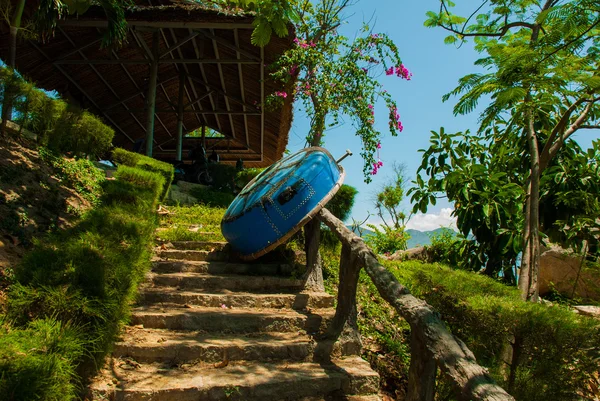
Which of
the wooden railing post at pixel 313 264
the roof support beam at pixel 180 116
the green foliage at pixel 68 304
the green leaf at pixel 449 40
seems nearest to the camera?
the green foliage at pixel 68 304

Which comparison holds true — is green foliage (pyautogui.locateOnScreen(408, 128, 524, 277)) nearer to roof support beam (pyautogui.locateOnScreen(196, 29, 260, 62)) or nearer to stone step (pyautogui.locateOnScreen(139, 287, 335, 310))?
stone step (pyautogui.locateOnScreen(139, 287, 335, 310))

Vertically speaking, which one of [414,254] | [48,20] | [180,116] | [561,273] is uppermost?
[180,116]

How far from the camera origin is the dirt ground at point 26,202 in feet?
12.6

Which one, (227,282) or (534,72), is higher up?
(534,72)

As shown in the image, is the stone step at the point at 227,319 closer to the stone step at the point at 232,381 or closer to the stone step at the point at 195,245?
the stone step at the point at 232,381

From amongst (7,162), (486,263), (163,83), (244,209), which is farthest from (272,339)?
(163,83)

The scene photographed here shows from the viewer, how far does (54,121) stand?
619 centimetres

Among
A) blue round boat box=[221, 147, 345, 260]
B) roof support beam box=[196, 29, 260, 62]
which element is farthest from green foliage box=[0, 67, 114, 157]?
roof support beam box=[196, 29, 260, 62]

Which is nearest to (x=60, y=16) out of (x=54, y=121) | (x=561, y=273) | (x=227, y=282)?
(x=54, y=121)

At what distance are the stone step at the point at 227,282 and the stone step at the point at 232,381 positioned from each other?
1.33 meters

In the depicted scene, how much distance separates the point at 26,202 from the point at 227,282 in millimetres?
2473

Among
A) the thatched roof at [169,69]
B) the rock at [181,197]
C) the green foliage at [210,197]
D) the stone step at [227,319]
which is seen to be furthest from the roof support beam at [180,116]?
the stone step at [227,319]

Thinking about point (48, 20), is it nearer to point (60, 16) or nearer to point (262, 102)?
point (60, 16)

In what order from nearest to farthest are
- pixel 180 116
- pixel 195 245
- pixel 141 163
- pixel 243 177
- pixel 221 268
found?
pixel 221 268 → pixel 195 245 → pixel 141 163 → pixel 243 177 → pixel 180 116
